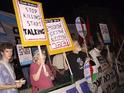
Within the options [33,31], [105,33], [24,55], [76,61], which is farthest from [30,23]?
[105,33]

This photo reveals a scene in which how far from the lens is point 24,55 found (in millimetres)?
8234

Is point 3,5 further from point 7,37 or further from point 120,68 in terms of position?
point 120,68

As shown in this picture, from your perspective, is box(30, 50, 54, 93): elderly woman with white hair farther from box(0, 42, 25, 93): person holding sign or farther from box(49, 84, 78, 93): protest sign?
box(0, 42, 25, 93): person holding sign

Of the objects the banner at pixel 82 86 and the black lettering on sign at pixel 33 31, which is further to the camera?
the banner at pixel 82 86

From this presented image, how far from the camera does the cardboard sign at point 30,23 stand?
6889 mm

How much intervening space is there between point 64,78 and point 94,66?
2428 mm

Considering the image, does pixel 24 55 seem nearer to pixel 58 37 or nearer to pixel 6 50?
pixel 58 37

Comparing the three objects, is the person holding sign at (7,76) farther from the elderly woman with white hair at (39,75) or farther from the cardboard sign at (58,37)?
the cardboard sign at (58,37)

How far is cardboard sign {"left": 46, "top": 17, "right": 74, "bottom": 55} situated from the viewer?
8.19 metres

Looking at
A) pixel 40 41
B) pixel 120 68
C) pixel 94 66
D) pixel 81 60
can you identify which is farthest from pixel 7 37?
pixel 120 68

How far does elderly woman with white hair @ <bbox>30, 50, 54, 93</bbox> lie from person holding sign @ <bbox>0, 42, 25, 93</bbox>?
0.87 m

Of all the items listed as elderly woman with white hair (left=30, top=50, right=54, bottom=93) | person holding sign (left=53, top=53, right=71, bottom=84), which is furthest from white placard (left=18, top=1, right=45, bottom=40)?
person holding sign (left=53, top=53, right=71, bottom=84)

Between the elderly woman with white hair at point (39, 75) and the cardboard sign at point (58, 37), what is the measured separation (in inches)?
30.0

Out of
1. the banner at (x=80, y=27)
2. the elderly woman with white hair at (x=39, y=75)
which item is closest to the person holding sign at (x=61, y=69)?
the elderly woman with white hair at (x=39, y=75)
